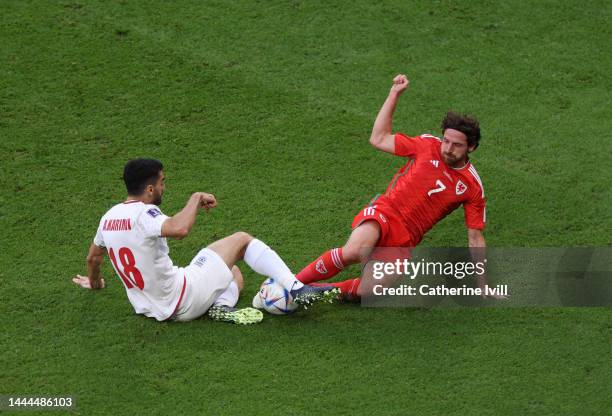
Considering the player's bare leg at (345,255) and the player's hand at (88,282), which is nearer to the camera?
the player's bare leg at (345,255)

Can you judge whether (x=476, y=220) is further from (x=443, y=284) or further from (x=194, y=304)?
(x=194, y=304)

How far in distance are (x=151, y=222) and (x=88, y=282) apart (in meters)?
0.99

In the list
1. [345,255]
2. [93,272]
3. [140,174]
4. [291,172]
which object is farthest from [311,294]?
[291,172]

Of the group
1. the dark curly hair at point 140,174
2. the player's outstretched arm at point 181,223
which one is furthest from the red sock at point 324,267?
the dark curly hair at point 140,174

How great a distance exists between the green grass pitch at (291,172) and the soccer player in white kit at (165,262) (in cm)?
13

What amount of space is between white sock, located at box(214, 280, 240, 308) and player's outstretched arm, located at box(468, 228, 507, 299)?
5.02 feet

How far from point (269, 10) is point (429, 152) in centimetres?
338

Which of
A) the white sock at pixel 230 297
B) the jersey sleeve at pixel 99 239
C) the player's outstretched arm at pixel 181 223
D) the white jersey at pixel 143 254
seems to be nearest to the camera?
the player's outstretched arm at pixel 181 223

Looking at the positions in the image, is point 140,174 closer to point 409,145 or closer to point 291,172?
point 409,145

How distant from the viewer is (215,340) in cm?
623

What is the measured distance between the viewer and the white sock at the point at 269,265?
6352 mm

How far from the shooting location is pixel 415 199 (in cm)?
668

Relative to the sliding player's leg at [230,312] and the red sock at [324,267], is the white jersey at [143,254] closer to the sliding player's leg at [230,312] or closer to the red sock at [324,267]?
the sliding player's leg at [230,312]

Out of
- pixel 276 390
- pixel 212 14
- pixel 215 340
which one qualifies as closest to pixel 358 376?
pixel 276 390
